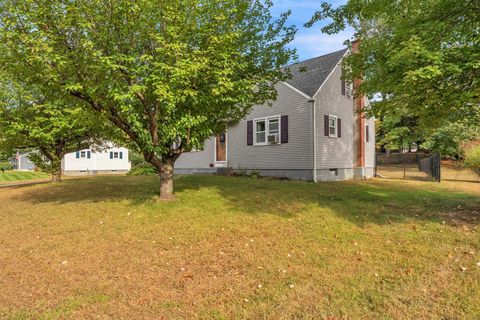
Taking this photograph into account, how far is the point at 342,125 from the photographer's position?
58.8 feet

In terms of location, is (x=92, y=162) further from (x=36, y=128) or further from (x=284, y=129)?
(x=284, y=129)

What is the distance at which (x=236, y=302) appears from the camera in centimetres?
384

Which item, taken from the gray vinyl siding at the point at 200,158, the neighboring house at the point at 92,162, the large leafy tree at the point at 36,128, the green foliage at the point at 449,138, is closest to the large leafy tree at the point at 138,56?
the large leafy tree at the point at 36,128

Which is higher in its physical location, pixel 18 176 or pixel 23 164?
pixel 23 164

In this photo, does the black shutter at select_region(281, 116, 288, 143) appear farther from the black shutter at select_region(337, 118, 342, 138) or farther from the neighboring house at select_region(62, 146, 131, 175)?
the neighboring house at select_region(62, 146, 131, 175)

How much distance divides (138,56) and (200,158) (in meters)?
13.5

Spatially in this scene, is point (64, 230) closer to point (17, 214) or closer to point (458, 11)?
point (17, 214)

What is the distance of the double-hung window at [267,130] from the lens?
16.7 meters

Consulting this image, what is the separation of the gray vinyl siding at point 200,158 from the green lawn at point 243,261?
37.6 ft

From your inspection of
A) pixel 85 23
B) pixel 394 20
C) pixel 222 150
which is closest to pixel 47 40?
pixel 85 23

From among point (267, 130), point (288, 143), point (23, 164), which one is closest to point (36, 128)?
point (267, 130)

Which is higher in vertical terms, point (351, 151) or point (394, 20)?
point (394, 20)

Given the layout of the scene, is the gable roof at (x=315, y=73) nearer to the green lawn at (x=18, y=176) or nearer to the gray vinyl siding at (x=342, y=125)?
the gray vinyl siding at (x=342, y=125)

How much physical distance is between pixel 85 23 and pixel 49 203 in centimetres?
659
